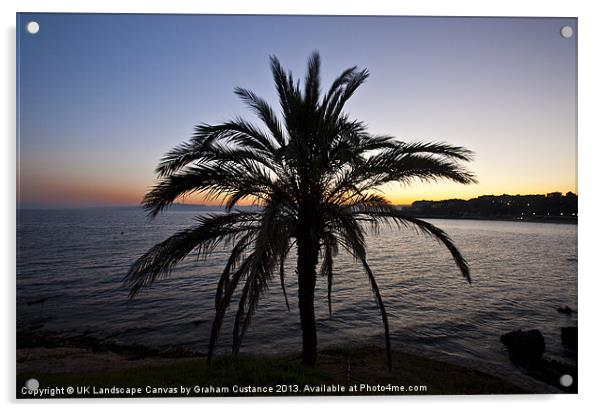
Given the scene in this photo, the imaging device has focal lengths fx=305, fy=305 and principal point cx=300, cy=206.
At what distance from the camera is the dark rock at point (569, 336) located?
4277mm

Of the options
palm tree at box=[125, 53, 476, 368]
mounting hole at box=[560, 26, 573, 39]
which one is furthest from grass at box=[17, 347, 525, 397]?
mounting hole at box=[560, 26, 573, 39]

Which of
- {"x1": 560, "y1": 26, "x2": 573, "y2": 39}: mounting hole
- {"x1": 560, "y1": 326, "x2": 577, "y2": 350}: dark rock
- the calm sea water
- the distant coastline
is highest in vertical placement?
{"x1": 560, "y1": 26, "x2": 573, "y2": 39}: mounting hole

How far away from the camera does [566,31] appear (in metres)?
4.34

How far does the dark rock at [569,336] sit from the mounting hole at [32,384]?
7.27 meters

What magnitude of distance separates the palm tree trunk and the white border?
0.67 m

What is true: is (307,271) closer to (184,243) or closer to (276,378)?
(276,378)

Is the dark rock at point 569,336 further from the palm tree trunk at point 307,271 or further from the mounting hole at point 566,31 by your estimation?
the mounting hole at point 566,31

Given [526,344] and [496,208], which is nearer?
[526,344]

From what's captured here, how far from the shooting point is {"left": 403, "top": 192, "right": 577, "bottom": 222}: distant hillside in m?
5.33

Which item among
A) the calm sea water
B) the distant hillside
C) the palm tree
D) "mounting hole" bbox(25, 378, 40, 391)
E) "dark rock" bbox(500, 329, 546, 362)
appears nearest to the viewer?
the palm tree

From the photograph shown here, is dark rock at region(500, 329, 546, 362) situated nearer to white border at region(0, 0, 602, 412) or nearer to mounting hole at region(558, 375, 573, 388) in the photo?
mounting hole at region(558, 375, 573, 388)
